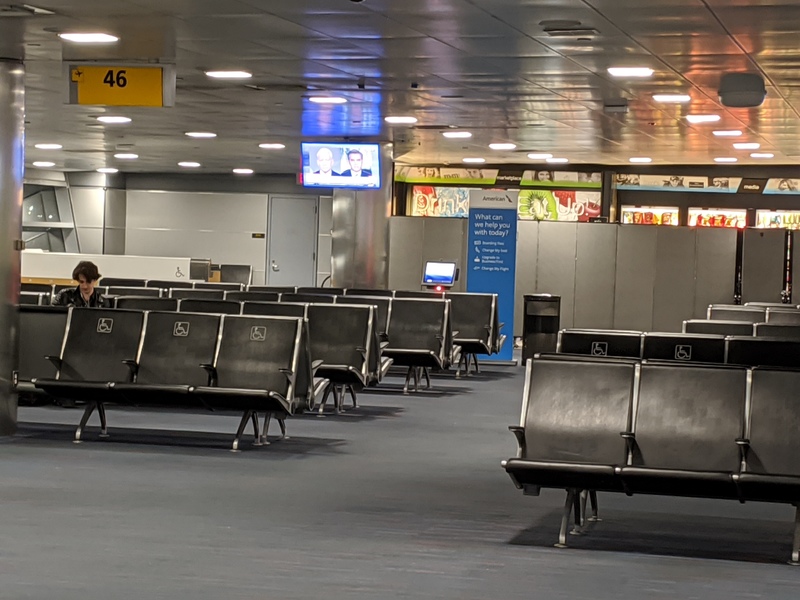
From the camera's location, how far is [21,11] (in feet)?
32.4

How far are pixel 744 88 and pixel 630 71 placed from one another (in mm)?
1095

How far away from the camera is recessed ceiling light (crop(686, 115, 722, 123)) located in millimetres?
16562

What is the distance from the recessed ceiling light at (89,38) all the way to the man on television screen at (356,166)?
9.20m

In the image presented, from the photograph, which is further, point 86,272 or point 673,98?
point 673,98

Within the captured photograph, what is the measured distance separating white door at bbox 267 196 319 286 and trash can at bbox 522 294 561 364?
11085 mm

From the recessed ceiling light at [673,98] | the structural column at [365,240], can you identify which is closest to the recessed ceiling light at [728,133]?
the recessed ceiling light at [673,98]

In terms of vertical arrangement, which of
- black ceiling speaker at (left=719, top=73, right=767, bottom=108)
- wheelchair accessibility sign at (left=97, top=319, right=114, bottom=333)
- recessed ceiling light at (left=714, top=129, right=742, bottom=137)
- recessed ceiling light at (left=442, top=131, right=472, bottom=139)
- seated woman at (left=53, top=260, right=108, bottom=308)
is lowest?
wheelchair accessibility sign at (left=97, top=319, right=114, bottom=333)

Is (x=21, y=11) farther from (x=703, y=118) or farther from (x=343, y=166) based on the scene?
(x=343, y=166)

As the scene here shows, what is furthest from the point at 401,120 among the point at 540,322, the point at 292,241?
the point at 292,241

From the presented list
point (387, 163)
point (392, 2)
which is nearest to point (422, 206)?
point (387, 163)

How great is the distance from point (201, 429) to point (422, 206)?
18767mm

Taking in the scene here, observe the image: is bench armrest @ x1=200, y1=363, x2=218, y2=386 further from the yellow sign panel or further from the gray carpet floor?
the yellow sign panel

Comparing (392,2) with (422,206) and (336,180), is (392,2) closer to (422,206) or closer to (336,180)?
(336,180)

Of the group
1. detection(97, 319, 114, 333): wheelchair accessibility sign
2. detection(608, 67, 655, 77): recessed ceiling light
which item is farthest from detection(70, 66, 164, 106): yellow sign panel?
detection(608, 67, 655, 77): recessed ceiling light
